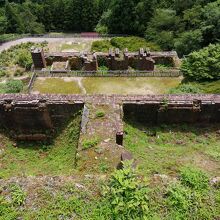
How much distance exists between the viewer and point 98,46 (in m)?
32.9

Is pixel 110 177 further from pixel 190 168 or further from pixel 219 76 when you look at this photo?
pixel 219 76

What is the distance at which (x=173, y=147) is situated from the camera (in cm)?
1366

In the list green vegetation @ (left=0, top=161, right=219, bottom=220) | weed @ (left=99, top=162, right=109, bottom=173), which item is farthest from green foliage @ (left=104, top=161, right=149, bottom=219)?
weed @ (left=99, top=162, right=109, bottom=173)

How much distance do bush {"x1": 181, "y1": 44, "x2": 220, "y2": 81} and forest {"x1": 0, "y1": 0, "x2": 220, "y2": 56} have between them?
962 cm

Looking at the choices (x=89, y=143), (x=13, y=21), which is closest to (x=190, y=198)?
(x=89, y=143)

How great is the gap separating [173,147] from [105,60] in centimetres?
1140

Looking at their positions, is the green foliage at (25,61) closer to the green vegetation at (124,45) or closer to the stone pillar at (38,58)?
the stone pillar at (38,58)

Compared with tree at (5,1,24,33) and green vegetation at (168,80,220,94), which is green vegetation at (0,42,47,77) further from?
tree at (5,1,24,33)

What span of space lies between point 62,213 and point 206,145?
7.48m

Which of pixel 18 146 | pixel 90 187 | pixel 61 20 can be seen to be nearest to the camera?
pixel 90 187

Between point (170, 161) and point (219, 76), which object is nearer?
point (170, 161)

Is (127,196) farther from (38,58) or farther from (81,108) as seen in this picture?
(38,58)

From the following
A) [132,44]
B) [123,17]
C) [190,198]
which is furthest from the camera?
[123,17]

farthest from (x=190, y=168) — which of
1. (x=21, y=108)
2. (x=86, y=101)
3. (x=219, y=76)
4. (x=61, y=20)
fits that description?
(x=61, y=20)
